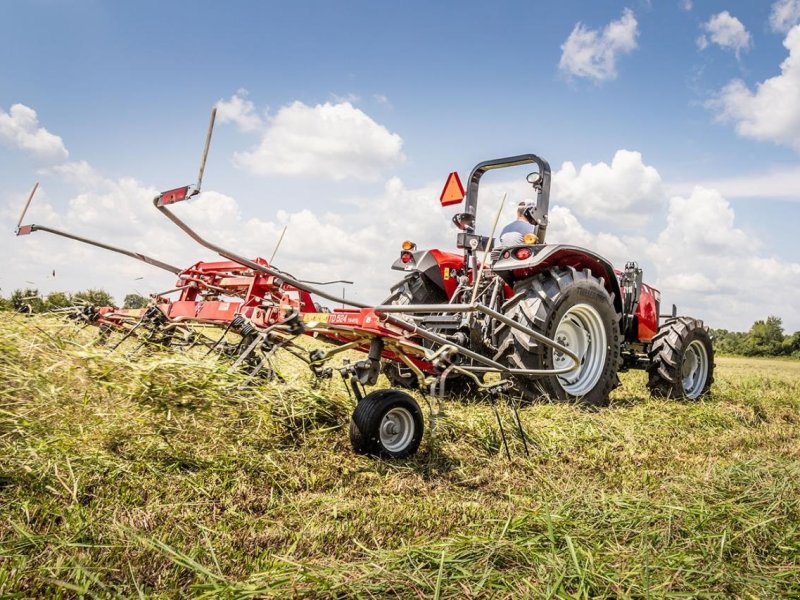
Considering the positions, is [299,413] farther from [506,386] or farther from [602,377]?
[602,377]

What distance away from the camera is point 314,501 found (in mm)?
2463

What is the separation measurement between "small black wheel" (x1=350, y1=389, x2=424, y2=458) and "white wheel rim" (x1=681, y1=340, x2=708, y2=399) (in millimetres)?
4365

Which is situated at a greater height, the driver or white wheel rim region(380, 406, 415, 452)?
the driver

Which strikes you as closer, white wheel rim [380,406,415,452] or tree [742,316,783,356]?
white wheel rim [380,406,415,452]

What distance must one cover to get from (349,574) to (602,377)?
396 cm

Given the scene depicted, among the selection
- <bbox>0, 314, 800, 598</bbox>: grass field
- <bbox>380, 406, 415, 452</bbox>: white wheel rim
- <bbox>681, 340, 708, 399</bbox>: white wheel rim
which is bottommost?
<bbox>0, 314, 800, 598</bbox>: grass field

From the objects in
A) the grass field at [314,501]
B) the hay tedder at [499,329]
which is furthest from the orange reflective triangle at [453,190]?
the grass field at [314,501]

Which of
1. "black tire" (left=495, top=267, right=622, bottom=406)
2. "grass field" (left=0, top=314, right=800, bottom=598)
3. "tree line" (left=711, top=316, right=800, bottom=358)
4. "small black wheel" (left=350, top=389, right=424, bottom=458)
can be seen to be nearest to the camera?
"grass field" (left=0, top=314, right=800, bottom=598)

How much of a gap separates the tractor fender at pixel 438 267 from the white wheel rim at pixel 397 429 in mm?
2395

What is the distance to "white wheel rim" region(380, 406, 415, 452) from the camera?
317 cm

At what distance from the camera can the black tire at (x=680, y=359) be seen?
6.16m

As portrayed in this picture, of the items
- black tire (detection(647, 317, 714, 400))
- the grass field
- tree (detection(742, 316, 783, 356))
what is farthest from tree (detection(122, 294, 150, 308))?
tree (detection(742, 316, 783, 356))

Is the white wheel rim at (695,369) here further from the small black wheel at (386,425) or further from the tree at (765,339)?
the tree at (765,339)

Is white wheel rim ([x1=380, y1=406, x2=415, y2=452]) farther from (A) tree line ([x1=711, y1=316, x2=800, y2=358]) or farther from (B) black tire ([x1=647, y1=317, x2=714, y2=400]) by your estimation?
(A) tree line ([x1=711, y1=316, x2=800, y2=358])
